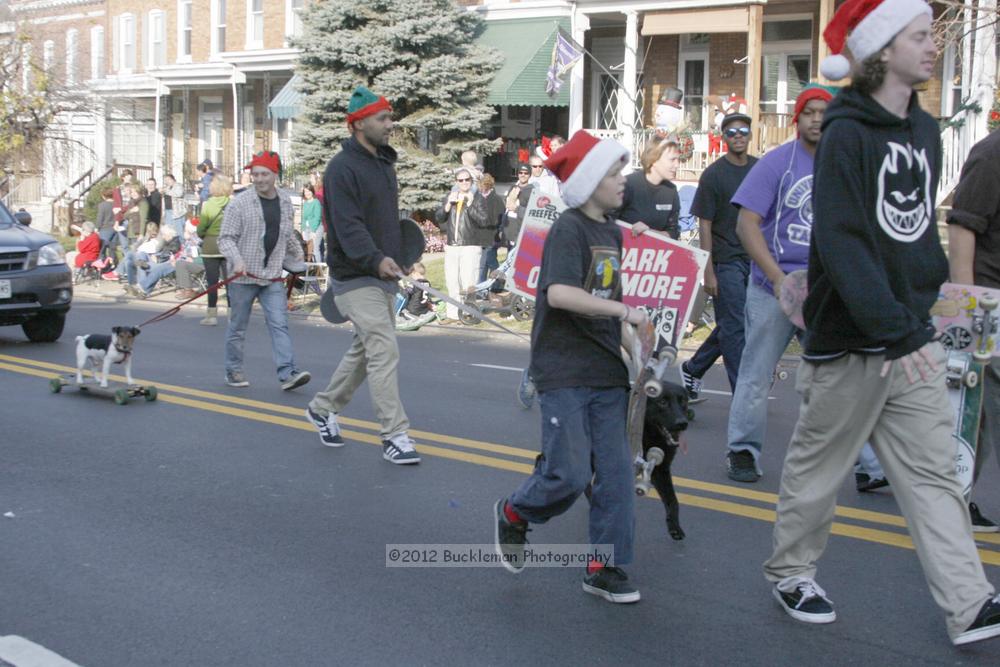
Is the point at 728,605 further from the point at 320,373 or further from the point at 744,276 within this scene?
the point at 320,373

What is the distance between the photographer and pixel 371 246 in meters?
6.69

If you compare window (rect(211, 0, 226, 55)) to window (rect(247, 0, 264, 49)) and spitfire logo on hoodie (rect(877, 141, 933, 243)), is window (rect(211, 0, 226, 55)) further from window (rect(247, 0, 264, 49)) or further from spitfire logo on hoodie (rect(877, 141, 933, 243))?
spitfire logo on hoodie (rect(877, 141, 933, 243))

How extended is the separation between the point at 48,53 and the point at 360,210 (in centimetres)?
3387

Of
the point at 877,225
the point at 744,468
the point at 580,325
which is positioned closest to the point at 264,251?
the point at 744,468

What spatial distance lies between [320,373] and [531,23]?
630 inches

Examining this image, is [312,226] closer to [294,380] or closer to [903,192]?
[294,380]

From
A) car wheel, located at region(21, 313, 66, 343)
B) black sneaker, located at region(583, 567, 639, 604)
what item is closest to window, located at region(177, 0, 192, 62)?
car wheel, located at region(21, 313, 66, 343)

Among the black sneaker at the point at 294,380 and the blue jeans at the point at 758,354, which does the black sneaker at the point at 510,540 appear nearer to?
the blue jeans at the point at 758,354

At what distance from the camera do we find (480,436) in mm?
7871

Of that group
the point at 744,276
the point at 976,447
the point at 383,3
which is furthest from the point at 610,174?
the point at 383,3

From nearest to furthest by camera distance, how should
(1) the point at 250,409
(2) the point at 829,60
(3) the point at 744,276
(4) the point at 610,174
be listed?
(4) the point at 610,174, (2) the point at 829,60, (3) the point at 744,276, (1) the point at 250,409

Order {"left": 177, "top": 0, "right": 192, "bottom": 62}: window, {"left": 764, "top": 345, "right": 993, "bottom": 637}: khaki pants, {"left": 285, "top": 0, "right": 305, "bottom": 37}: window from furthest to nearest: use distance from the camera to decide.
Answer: {"left": 177, "top": 0, "right": 192, "bottom": 62}: window, {"left": 285, "top": 0, "right": 305, "bottom": 37}: window, {"left": 764, "top": 345, "right": 993, "bottom": 637}: khaki pants

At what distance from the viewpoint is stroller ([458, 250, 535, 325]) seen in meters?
15.5

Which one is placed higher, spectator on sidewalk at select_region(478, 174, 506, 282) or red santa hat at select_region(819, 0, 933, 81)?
red santa hat at select_region(819, 0, 933, 81)
